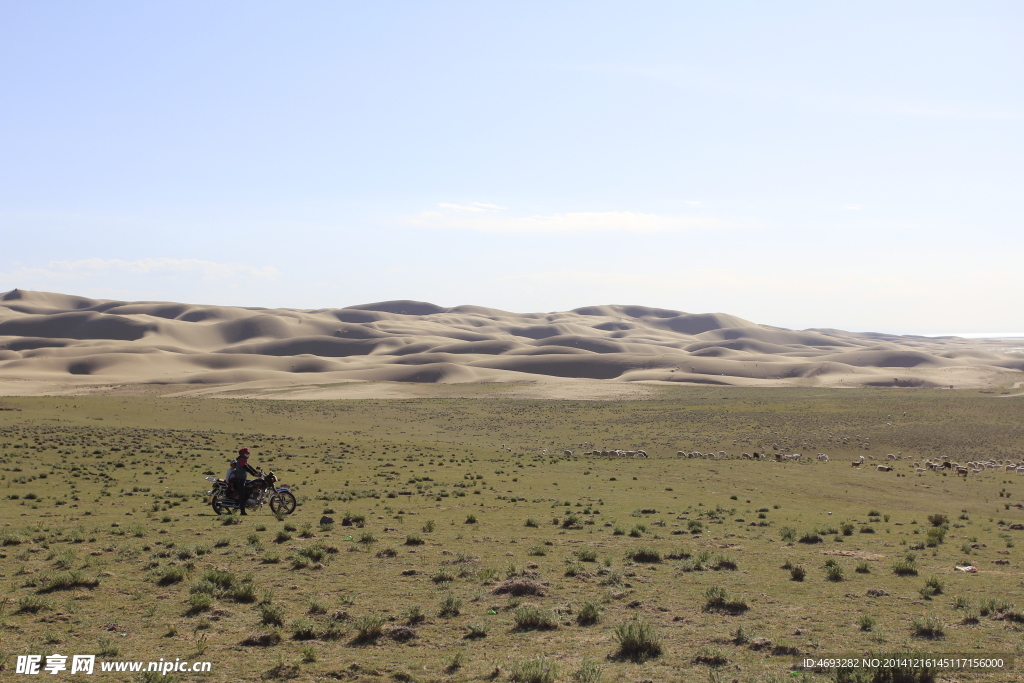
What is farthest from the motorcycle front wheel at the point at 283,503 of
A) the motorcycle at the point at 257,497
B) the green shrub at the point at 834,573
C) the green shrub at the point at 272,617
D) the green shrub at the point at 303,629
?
the green shrub at the point at 834,573

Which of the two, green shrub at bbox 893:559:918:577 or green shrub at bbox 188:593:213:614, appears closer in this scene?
green shrub at bbox 188:593:213:614

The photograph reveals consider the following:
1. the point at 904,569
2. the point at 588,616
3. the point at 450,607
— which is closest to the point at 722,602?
the point at 588,616

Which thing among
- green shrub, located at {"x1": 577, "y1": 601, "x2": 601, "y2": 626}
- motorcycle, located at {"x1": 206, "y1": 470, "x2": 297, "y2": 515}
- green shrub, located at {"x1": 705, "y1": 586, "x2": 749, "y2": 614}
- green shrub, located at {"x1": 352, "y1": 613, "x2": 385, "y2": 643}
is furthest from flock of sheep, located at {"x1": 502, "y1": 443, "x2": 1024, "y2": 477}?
green shrub, located at {"x1": 352, "y1": 613, "x2": 385, "y2": 643}

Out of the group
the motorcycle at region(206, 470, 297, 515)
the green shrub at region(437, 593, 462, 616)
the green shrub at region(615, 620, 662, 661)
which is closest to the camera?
the green shrub at region(615, 620, 662, 661)

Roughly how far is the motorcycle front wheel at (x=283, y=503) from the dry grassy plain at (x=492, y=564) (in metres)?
0.32

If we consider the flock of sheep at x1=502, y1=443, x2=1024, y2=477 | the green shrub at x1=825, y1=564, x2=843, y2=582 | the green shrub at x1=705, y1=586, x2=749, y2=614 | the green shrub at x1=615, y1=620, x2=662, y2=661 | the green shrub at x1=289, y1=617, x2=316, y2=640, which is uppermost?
the green shrub at x1=615, y1=620, x2=662, y2=661

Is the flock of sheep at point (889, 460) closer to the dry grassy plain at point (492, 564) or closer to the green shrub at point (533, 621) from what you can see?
the dry grassy plain at point (492, 564)

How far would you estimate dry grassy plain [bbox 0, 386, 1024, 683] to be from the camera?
873 centimetres

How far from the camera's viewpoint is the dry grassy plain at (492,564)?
8.73 meters

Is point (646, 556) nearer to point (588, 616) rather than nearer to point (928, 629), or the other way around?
point (588, 616)

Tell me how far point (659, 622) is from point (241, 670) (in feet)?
18.5

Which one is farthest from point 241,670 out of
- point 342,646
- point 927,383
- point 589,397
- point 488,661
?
point 927,383

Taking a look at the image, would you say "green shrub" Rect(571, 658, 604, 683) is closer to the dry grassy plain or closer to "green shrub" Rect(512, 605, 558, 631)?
the dry grassy plain

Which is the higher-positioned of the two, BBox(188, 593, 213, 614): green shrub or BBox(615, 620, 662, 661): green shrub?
BBox(615, 620, 662, 661): green shrub
